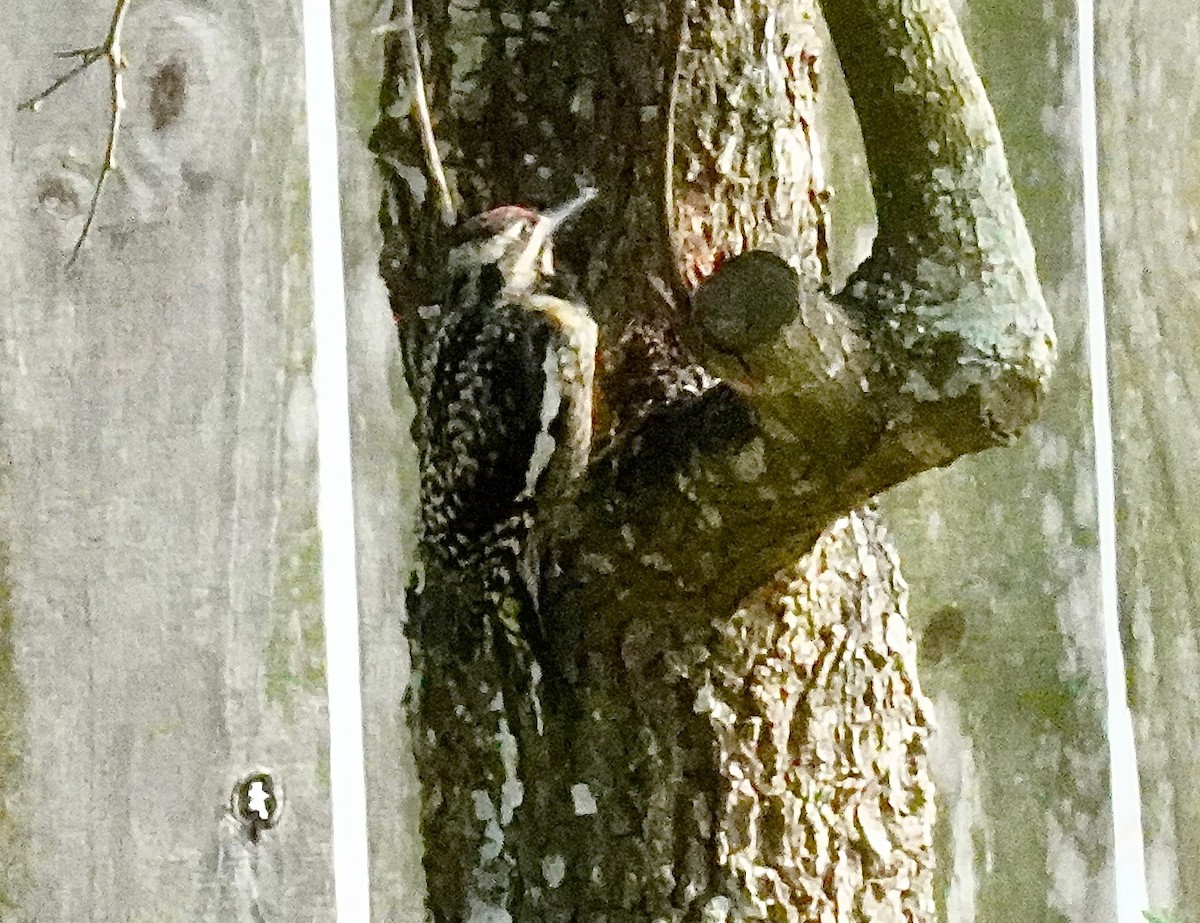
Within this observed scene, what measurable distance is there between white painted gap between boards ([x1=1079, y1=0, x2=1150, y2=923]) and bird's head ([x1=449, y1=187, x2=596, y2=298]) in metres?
0.57

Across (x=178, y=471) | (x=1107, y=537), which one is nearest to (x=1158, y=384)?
(x=1107, y=537)

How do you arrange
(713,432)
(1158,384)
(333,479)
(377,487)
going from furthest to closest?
(1158,384)
(377,487)
(333,479)
(713,432)

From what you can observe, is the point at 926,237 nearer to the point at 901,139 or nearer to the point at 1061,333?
the point at 901,139

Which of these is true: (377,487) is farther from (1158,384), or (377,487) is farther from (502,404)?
(1158,384)

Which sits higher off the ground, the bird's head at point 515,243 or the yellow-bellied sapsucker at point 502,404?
the bird's head at point 515,243

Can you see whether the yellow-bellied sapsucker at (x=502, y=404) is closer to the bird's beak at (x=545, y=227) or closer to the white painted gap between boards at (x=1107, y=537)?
the bird's beak at (x=545, y=227)

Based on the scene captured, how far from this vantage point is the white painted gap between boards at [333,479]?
2.48 ft

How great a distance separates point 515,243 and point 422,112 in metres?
0.09

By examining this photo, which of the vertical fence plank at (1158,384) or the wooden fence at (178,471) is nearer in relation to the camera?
the wooden fence at (178,471)

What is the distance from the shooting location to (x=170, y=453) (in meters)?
0.81

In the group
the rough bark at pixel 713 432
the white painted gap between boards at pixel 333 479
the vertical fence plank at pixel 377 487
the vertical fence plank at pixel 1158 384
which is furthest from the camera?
the vertical fence plank at pixel 1158 384

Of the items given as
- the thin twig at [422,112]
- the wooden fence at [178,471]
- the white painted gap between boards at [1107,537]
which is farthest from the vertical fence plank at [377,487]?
the white painted gap between boards at [1107,537]

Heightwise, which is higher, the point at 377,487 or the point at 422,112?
the point at 422,112

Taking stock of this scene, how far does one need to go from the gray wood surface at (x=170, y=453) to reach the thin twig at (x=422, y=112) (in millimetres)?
164
